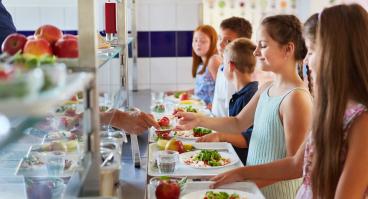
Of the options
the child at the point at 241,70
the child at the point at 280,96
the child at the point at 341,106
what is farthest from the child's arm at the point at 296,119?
the child at the point at 241,70

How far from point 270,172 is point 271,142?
0.32m

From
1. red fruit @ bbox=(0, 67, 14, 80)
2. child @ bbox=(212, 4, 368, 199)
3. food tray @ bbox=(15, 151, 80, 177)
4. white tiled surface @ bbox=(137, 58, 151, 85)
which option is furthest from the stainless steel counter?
white tiled surface @ bbox=(137, 58, 151, 85)

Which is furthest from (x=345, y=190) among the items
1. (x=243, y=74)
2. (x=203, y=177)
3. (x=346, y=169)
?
(x=243, y=74)

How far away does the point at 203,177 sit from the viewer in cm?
190

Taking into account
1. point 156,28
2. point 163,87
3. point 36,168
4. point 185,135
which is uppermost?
point 156,28

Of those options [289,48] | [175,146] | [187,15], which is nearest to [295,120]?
[289,48]

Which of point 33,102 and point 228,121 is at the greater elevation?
point 33,102

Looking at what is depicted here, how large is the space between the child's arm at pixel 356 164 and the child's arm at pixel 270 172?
33cm

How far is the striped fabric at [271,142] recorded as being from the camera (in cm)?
202

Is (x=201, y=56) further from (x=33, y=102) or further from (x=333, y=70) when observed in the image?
(x=33, y=102)

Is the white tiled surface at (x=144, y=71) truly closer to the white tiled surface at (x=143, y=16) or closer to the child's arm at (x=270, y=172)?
the white tiled surface at (x=143, y=16)

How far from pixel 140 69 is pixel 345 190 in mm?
3367

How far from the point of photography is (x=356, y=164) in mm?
1396

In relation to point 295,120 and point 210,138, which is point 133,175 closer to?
point 210,138
